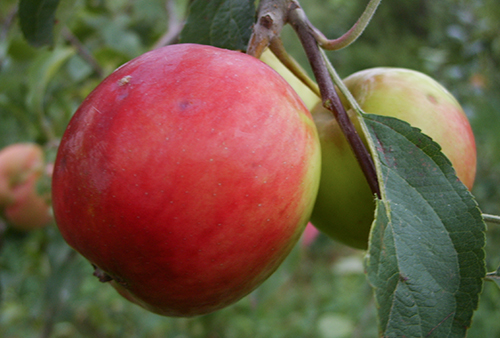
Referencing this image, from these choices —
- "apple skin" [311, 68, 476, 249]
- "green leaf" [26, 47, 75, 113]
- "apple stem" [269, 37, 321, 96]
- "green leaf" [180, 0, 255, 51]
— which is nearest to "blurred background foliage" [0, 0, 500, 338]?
"green leaf" [26, 47, 75, 113]

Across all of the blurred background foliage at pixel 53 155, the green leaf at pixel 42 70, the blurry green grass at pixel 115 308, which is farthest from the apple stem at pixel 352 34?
the green leaf at pixel 42 70

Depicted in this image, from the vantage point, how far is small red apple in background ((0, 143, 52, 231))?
1209mm

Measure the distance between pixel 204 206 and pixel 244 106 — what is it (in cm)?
10

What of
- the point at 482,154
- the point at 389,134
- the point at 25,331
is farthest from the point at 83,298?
the point at 482,154

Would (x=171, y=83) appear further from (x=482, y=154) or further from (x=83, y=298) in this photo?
(x=482, y=154)

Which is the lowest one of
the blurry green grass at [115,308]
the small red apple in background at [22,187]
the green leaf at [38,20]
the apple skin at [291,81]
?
the blurry green grass at [115,308]

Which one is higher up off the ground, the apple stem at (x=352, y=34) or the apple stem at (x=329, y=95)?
the apple stem at (x=352, y=34)

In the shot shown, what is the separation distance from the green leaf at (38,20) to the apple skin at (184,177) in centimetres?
27

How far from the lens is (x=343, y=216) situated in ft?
1.85

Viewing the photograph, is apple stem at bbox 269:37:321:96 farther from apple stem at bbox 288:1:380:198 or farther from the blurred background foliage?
the blurred background foliage

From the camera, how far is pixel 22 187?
128 centimetres

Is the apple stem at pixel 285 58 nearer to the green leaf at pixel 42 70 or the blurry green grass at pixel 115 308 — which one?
the blurry green grass at pixel 115 308

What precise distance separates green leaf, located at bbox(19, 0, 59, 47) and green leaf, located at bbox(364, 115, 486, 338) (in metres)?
0.49

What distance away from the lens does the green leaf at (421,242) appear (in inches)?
15.5
